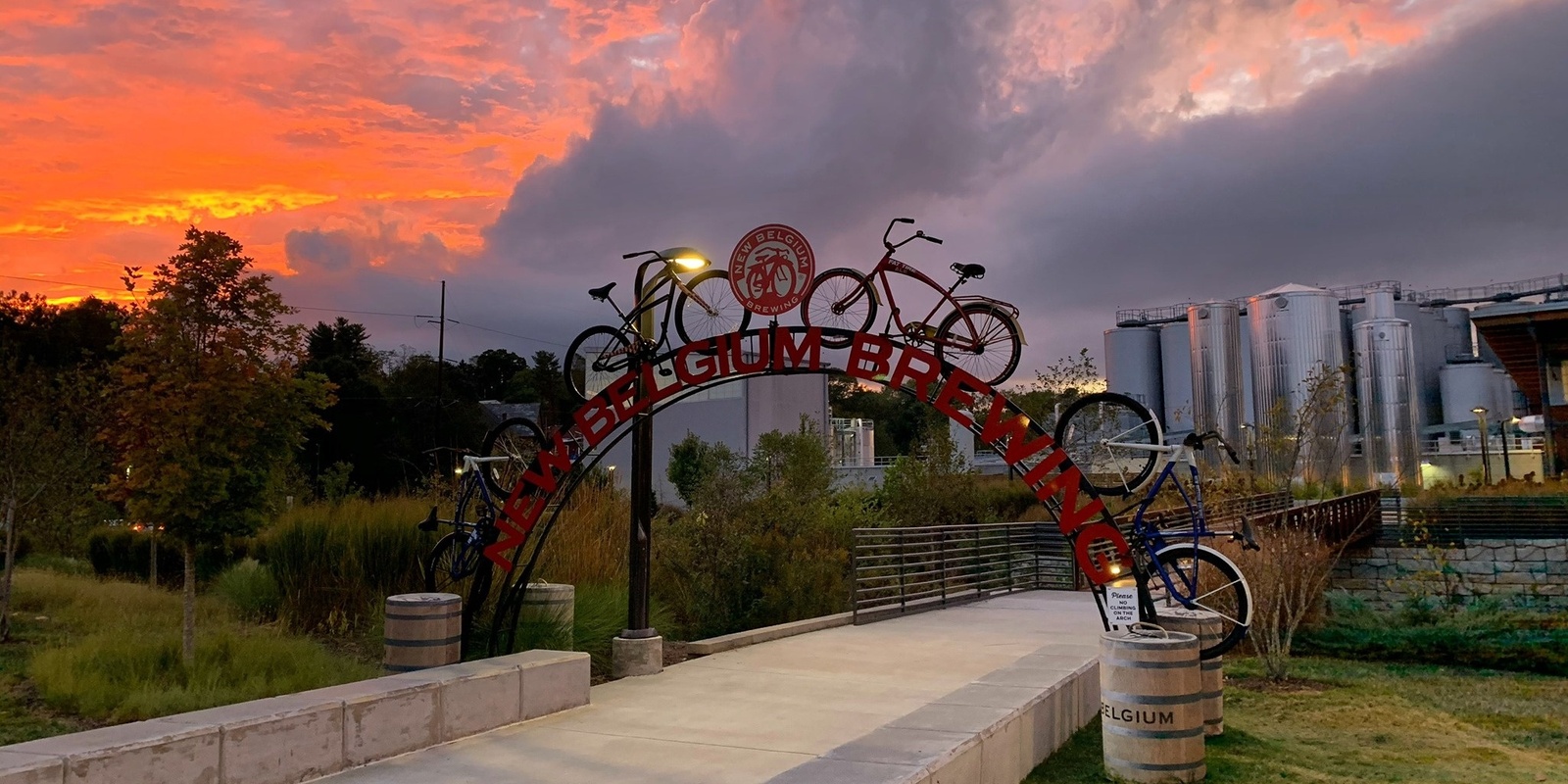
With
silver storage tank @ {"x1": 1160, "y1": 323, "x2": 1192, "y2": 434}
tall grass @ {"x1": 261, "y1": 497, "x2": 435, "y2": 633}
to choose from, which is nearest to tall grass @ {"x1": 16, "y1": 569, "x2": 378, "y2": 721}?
tall grass @ {"x1": 261, "y1": 497, "x2": 435, "y2": 633}

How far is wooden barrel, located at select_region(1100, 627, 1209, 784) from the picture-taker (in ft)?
20.7

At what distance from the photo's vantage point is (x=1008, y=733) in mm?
6387

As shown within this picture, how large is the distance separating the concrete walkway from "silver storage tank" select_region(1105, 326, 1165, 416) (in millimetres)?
56320

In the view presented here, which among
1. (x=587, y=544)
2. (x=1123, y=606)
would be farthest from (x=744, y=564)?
(x=1123, y=606)

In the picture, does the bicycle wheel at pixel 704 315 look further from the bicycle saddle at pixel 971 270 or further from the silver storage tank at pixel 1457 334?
the silver storage tank at pixel 1457 334

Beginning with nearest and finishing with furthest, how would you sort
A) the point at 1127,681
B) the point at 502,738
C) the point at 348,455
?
the point at 1127,681, the point at 502,738, the point at 348,455

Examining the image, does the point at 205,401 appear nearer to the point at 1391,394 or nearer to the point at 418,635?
the point at 418,635

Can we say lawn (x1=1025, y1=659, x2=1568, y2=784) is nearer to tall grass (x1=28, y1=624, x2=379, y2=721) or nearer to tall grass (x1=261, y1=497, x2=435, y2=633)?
tall grass (x1=28, y1=624, x2=379, y2=721)

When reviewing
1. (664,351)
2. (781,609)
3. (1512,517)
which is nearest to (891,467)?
(781,609)

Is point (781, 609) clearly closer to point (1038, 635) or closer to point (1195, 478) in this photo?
point (1038, 635)

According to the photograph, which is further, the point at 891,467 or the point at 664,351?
the point at 891,467

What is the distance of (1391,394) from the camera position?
181 ft

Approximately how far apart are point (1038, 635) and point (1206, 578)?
2.24 metres

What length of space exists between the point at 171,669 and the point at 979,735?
21.0 ft
